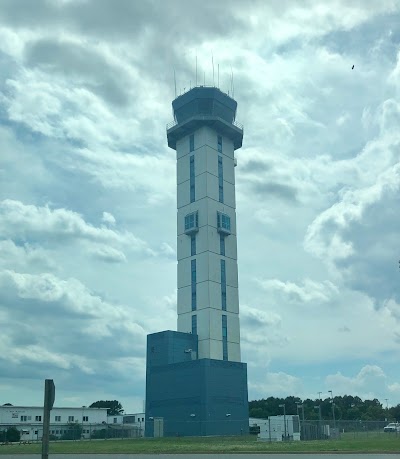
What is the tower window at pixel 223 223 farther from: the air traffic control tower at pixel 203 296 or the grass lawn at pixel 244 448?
the grass lawn at pixel 244 448

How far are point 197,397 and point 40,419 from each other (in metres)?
49.8

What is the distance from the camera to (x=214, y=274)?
98875mm

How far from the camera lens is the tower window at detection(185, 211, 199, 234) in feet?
333

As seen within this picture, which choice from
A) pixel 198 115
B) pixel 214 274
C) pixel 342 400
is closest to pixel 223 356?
pixel 214 274

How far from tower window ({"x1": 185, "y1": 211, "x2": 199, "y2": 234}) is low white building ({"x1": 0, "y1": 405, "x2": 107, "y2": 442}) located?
4142 centimetres

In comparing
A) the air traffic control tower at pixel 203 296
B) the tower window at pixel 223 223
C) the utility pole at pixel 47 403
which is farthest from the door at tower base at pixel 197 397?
the utility pole at pixel 47 403

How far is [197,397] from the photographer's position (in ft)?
297

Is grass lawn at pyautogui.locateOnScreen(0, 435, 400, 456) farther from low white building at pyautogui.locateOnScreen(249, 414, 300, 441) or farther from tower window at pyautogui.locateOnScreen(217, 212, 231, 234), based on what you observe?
tower window at pyautogui.locateOnScreen(217, 212, 231, 234)

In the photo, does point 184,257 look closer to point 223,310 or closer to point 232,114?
point 223,310

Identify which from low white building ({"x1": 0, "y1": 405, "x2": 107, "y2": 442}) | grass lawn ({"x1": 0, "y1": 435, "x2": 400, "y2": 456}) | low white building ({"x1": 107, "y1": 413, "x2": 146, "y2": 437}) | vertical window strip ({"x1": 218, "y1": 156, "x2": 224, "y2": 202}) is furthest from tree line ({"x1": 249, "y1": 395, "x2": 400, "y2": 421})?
grass lawn ({"x1": 0, "y1": 435, "x2": 400, "y2": 456})

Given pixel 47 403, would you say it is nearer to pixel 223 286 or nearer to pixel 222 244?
pixel 223 286

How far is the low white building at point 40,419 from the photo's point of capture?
11456cm

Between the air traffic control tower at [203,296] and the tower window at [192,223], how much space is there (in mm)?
176

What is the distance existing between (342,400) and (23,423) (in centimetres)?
9420
